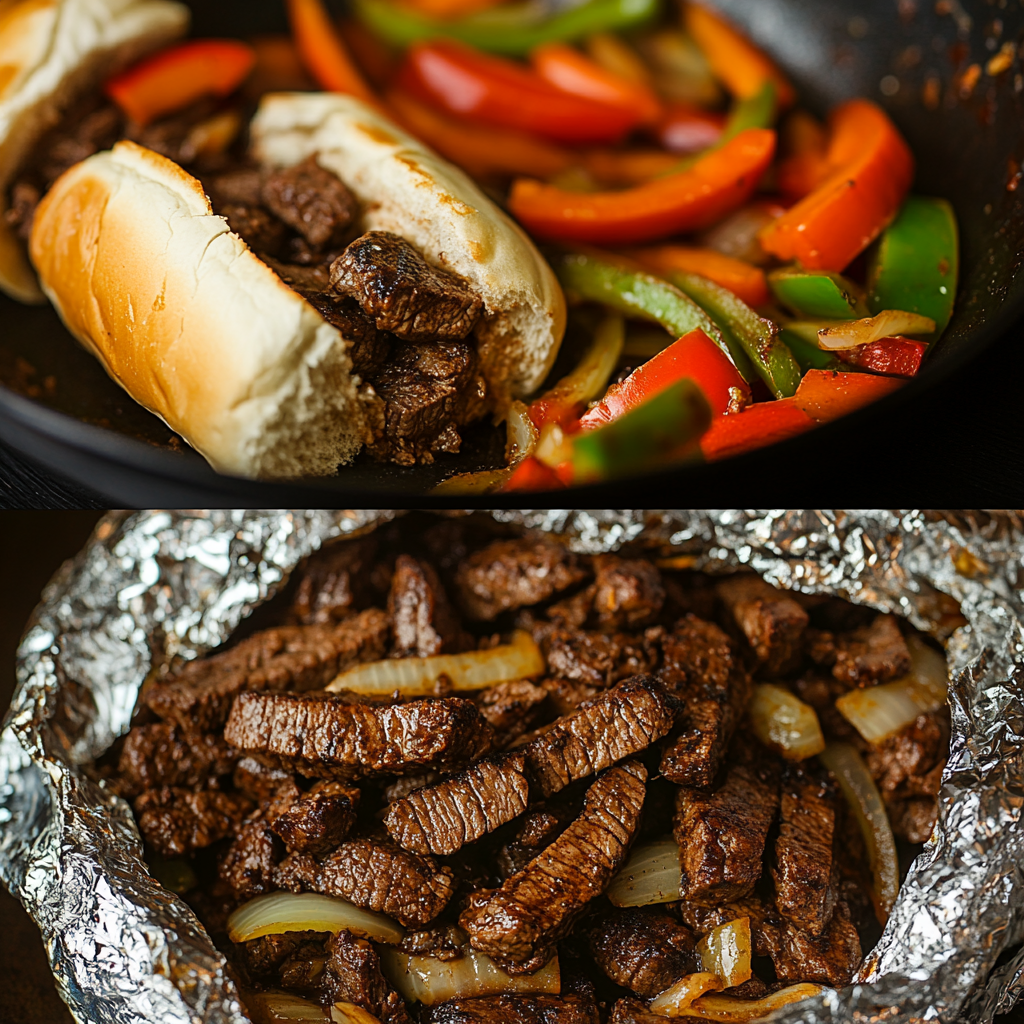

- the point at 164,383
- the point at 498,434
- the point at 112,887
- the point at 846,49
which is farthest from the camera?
the point at 846,49

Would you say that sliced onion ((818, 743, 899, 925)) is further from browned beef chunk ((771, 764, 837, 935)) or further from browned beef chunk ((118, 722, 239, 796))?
browned beef chunk ((118, 722, 239, 796))

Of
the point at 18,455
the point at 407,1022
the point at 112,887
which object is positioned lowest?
the point at 407,1022

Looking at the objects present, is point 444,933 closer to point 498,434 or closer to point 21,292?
point 498,434

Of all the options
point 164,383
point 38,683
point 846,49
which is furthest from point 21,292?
point 846,49

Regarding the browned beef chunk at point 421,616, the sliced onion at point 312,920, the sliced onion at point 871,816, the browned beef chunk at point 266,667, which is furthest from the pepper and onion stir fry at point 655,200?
the sliced onion at point 312,920

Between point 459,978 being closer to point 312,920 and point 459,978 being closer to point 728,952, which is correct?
point 312,920

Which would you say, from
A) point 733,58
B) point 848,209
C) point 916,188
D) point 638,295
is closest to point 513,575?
point 638,295

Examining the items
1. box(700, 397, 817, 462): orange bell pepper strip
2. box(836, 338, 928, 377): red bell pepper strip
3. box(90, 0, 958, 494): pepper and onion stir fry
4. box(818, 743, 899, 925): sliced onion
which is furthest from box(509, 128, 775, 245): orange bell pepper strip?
box(818, 743, 899, 925): sliced onion
